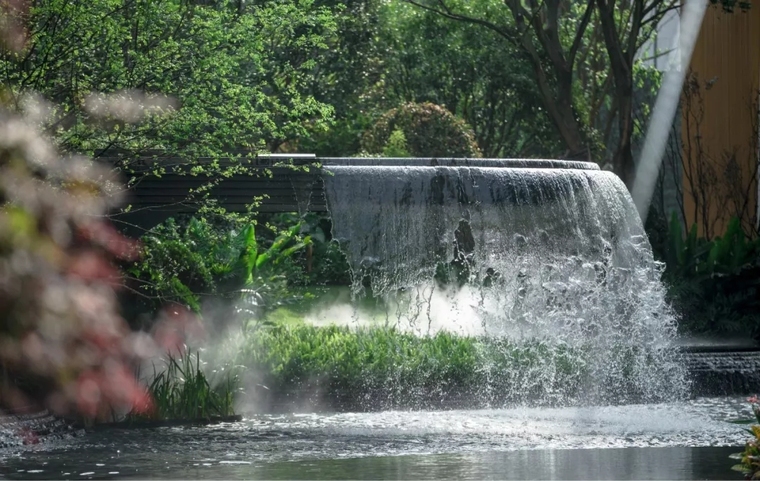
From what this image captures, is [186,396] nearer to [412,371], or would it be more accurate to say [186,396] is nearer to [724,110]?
[412,371]

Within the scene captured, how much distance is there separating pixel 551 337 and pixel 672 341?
1669 millimetres

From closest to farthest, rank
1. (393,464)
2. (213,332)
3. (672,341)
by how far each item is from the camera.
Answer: (393,464) → (213,332) → (672,341)

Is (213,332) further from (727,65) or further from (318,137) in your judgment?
(318,137)

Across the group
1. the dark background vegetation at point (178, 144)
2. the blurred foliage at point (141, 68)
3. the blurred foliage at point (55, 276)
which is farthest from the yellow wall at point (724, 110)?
the blurred foliage at point (55, 276)

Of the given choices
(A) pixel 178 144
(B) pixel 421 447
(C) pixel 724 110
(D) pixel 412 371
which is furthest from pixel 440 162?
(C) pixel 724 110

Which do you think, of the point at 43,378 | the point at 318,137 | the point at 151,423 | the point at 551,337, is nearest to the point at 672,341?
the point at 551,337

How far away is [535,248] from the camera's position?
504 inches

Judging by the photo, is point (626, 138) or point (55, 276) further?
point (626, 138)

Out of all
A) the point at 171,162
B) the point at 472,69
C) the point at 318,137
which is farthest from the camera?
the point at 472,69

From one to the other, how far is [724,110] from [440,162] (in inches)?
386

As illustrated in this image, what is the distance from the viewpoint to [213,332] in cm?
1218

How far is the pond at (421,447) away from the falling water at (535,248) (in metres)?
1.23

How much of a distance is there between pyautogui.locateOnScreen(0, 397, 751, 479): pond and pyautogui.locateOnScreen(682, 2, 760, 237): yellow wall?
9037mm

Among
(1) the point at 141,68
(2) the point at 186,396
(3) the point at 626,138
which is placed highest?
(3) the point at 626,138
